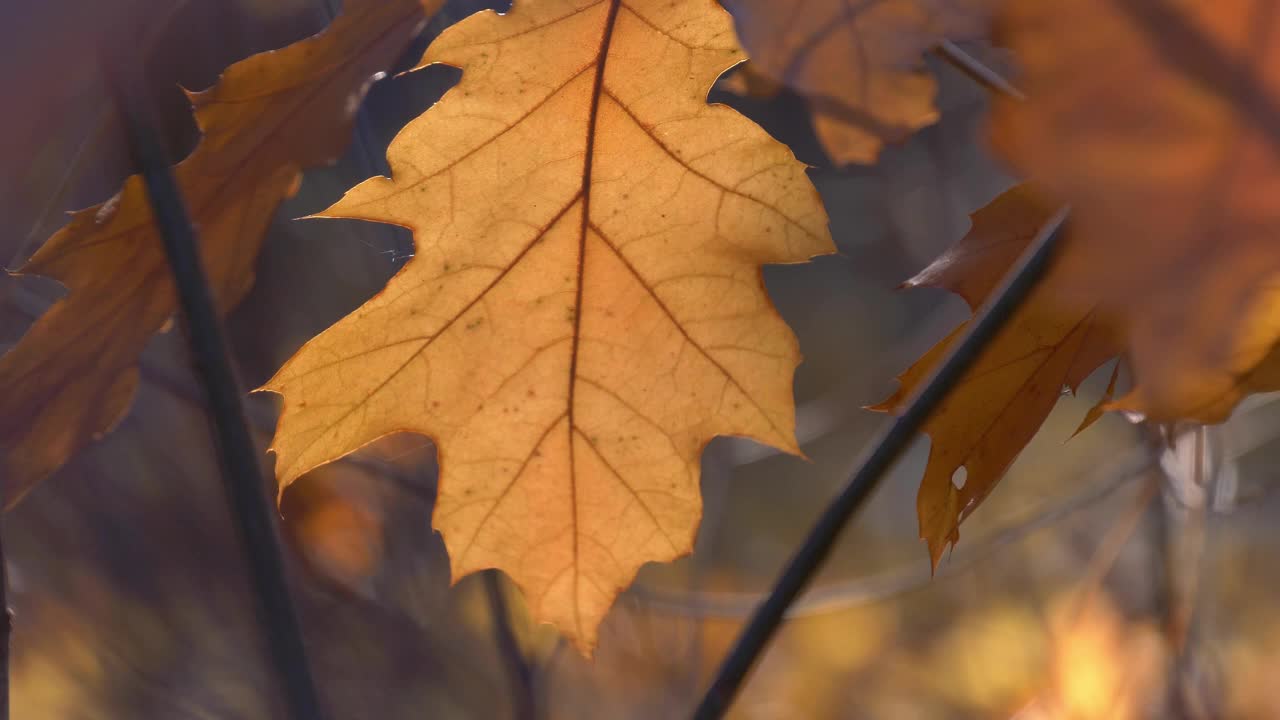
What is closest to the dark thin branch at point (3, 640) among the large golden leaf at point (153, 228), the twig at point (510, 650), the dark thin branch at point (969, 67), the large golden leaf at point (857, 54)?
the large golden leaf at point (153, 228)

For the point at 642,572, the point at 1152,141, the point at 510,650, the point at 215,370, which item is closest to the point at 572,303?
the point at 215,370

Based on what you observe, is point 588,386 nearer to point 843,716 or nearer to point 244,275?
point 244,275

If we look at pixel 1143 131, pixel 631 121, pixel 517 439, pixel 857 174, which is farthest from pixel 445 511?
pixel 857 174

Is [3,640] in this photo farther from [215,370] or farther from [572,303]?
[572,303]

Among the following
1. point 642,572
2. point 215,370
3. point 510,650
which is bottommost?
point 642,572

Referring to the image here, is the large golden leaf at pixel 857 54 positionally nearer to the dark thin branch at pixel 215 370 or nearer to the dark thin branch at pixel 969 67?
the dark thin branch at pixel 969 67

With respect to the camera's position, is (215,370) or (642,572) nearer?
(215,370)

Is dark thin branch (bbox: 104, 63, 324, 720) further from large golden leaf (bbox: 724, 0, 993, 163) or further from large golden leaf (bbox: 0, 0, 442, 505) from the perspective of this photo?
large golden leaf (bbox: 724, 0, 993, 163)
